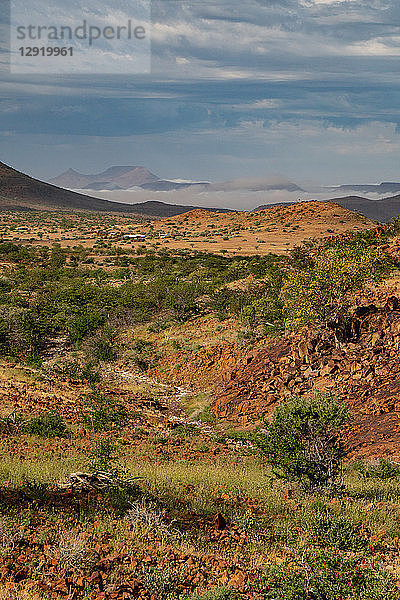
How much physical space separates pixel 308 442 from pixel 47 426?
7775mm

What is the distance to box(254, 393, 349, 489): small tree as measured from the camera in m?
9.64

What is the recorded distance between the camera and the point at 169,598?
5.64 meters

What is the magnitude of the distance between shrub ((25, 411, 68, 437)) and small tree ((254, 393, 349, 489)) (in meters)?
6.55

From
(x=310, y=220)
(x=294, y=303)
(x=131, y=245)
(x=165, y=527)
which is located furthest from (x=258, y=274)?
(x=310, y=220)

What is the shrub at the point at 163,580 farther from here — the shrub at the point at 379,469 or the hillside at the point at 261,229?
the hillside at the point at 261,229

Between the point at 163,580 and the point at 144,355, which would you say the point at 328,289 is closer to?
the point at 144,355

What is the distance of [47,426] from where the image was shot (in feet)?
45.4

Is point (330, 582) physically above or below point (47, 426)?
above

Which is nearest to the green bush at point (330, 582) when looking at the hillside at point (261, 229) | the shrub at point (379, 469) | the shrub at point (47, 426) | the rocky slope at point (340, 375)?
the shrub at point (379, 469)

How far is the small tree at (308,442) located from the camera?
380 inches

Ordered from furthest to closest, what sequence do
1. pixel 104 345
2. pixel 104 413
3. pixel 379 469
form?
1. pixel 104 345
2. pixel 104 413
3. pixel 379 469

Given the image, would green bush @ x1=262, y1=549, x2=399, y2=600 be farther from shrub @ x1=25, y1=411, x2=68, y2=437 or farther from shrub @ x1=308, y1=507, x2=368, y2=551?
shrub @ x1=25, y1=411, x2=68, y2=437

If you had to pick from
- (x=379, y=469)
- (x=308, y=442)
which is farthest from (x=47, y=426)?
(x=379, y=469)

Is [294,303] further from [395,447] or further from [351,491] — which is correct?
[351,491]
